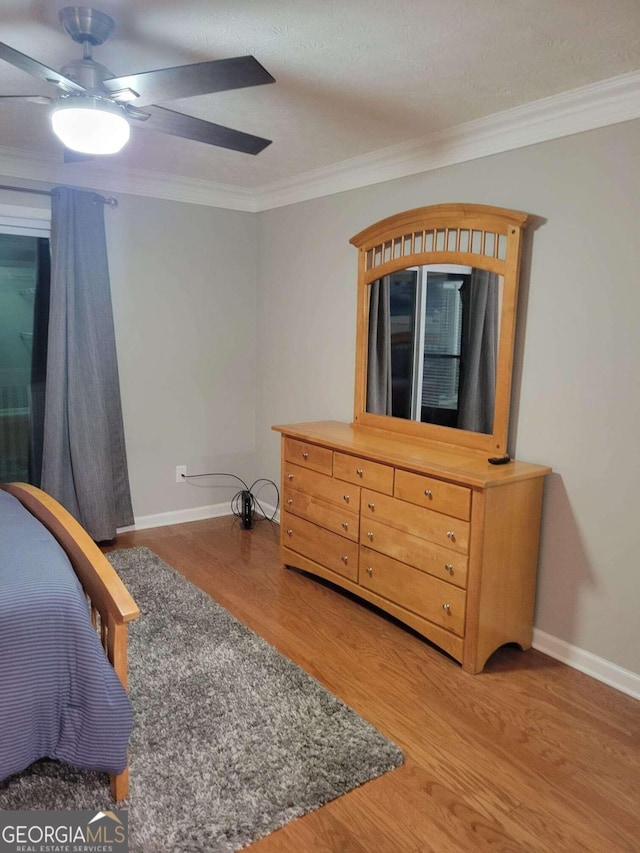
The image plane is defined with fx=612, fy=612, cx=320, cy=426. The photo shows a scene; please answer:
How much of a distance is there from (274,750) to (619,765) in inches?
46.2

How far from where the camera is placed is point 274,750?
81.9 inches

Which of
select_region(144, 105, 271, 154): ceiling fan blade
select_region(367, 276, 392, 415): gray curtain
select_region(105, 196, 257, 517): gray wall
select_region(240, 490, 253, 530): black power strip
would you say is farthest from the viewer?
select_region(240, 490, 253, 530): black power strip

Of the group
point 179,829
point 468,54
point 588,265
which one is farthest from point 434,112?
point 179,829

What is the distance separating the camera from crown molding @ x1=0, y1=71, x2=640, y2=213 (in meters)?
2.44

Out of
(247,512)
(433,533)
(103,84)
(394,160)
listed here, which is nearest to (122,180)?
(394,160)

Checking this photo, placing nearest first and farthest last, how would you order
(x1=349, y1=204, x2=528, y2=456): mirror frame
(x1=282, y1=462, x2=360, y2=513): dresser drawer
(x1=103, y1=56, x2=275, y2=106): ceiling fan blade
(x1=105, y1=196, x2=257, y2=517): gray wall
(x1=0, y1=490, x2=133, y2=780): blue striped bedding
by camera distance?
(x1=0, y1=490, x2=133, y2=780): blue striped bedding
(x1=103, y1=56, x2=275, y2=106): ceiling fan blade
(x1=349, y1=204, x2=528, y2=456): mirror frame
(x1=282, y1=462, x2=360, y2=513): dresser drawer
(x1=105, y1=196, x2=257, y2=517): gray wall

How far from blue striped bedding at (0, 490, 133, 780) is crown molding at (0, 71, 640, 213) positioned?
2593mm

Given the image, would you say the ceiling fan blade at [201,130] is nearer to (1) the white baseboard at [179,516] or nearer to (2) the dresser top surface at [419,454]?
(2) the dresser top surface at [419,454]

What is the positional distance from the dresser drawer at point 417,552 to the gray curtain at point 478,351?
629mm

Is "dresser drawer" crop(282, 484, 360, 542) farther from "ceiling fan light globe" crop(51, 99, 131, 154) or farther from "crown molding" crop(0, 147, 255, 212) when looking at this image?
"crown molding" crop(0, 147, 255, 212)

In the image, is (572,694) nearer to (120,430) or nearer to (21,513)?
(21,513)

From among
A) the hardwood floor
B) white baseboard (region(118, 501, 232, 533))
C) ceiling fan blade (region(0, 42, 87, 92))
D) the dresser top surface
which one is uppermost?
ceiling fan blade (region(0, 42, 87, 92))

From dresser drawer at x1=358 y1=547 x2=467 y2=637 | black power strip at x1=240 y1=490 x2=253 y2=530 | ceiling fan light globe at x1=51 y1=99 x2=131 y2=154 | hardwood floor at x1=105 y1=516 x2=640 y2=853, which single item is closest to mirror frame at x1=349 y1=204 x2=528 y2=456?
dresser drawer at x1=358 y1=547 x2=467 y2=637

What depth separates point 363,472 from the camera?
307 centimetres
